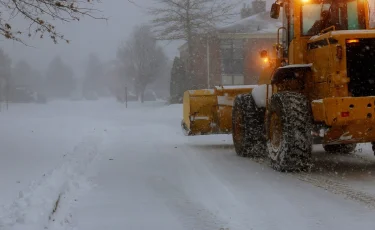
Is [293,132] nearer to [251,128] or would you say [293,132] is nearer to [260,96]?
[260,96]

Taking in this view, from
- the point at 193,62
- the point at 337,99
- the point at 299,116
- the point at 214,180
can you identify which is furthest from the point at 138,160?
the point at 193,62

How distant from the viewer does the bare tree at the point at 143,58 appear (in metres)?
65.8

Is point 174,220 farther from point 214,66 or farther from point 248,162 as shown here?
point 214,66

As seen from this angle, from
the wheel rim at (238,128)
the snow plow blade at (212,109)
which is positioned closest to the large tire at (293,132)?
the wheel rim at (238,128)

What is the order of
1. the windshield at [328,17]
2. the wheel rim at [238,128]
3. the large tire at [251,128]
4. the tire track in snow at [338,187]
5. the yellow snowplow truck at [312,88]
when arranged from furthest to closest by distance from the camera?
1. the wheel rim at [238,128]
2. the large tire at [251,128]
3. the windshield at [328,17]
4. the yellow snowplow truck at [312,88]
5. the tire track in snow at [338,187]

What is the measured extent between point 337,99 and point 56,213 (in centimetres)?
408

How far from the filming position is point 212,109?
42.2ft

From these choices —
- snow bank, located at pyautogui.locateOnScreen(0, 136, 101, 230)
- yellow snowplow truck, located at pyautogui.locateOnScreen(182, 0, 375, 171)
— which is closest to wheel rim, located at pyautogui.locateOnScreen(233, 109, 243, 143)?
yellow snowplow truck, located at pyautogui.locateOnScreen(182, 0, 375, 171)

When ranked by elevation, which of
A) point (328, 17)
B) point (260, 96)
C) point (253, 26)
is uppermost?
point (253, 26)

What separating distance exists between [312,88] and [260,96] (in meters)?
1.68

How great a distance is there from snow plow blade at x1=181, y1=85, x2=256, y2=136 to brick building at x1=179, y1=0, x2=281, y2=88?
93.1 feet

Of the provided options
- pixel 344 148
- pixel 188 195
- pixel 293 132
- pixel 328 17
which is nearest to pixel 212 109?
pixel 344 148

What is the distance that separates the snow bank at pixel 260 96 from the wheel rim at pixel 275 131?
41.4 inches

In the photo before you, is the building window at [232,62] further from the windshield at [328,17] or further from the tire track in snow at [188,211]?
the tire track in snow at [188,211]
